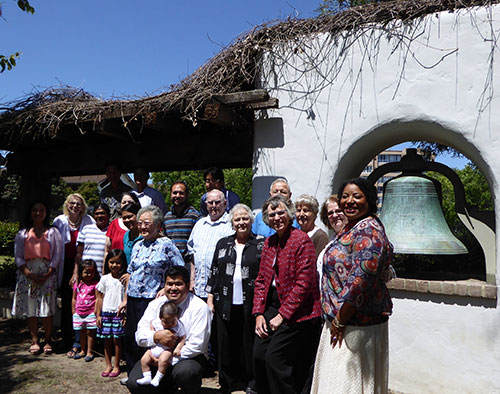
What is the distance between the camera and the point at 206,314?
11.6 ft

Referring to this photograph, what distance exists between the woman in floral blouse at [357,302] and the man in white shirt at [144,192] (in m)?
3.17

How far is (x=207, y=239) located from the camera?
4.32 metres

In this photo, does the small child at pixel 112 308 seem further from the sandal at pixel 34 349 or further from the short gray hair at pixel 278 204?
the short gray hair at pixel 278 204

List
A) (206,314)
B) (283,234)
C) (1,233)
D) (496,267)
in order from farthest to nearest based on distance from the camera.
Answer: (1,233) → (496,267) → (206,314) → (283,234)

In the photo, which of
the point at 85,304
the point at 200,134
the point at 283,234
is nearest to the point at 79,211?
the point at 85,304

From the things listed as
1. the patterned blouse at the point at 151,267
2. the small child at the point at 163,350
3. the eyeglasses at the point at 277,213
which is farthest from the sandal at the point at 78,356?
the eyeglasses at the point at 277,213

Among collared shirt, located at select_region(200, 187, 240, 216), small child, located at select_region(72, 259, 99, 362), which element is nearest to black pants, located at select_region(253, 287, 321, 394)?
collared shirt, located at select_region(200, 187, 240, 216)

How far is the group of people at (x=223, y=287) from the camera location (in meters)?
2.52

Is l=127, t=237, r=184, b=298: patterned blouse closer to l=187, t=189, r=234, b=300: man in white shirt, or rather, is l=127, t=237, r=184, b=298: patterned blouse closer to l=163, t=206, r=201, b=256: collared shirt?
l=187, t=189, r=234, b=300: man in white shirt

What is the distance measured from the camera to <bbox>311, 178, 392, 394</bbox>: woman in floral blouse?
7.97 feet

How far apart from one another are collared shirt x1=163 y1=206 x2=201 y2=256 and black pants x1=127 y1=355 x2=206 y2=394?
1.38 metres

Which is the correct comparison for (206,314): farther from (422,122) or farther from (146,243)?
(422,122)

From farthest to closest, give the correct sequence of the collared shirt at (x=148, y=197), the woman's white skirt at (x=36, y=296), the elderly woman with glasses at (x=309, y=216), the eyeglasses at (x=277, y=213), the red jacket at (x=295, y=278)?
the collared shirt at (x=148, y=197), the woman's white skirt at (x=36, y=296), the elderly woman with glasses at (x=309, y=216), the eyeglasses at (x=277, y=213), the red jacket at (x=295, y=278)

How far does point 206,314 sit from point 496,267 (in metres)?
2.43
